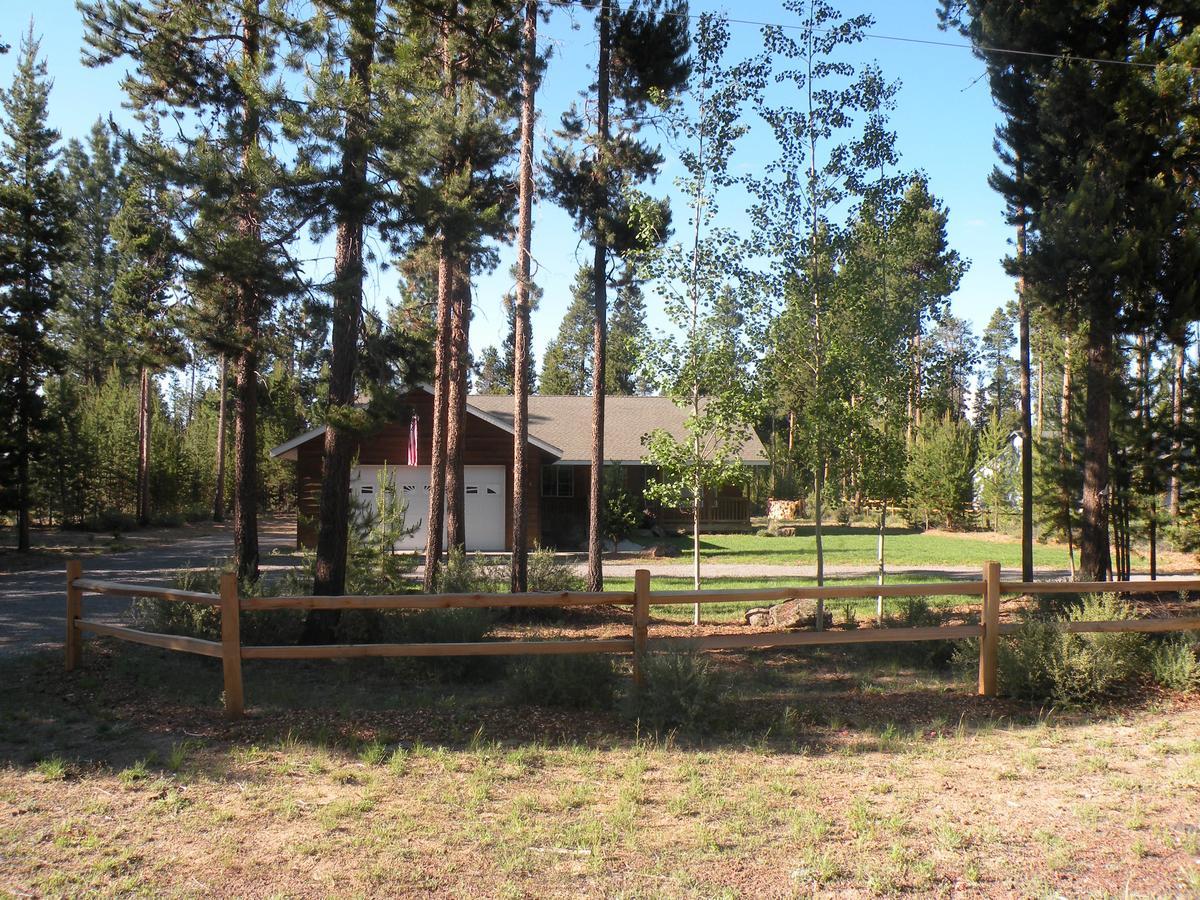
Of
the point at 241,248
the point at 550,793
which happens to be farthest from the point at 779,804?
the point at 241,248

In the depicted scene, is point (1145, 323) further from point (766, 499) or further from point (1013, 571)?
point (766, 499)

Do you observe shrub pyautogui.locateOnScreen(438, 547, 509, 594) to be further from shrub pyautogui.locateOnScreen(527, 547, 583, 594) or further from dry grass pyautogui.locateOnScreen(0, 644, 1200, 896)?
dry grass pyautogui.locateOnScreen(0, 644, 1200, 896)

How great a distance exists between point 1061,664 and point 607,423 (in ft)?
79.1

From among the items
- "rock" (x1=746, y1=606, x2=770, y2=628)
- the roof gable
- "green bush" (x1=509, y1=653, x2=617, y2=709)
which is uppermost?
the roof gable

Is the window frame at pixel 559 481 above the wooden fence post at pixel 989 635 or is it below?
above

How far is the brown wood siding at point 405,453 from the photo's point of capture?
23156 millimetres

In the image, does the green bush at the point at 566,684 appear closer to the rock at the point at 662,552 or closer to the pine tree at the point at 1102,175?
the pine tree at the point at 1102,175

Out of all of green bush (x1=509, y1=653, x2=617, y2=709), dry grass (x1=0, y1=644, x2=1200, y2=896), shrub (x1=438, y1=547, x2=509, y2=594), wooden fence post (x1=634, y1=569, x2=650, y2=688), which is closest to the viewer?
dry grass (x1=0, y1=644, x2=1200, y2=896)

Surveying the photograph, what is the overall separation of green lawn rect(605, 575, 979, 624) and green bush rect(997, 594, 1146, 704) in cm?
517

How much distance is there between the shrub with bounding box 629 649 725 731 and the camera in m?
6.52

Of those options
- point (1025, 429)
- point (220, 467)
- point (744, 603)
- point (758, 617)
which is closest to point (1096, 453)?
point (1025, 429)

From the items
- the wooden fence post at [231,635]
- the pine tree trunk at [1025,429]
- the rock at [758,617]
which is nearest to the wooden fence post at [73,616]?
the wooden fence post at [231,635]

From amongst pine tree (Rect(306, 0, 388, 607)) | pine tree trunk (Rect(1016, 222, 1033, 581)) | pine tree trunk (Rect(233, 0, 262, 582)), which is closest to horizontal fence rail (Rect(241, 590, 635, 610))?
pine tree (Rect(306, 0, 388, 607))

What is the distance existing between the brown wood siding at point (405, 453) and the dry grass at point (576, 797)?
51.4ft
